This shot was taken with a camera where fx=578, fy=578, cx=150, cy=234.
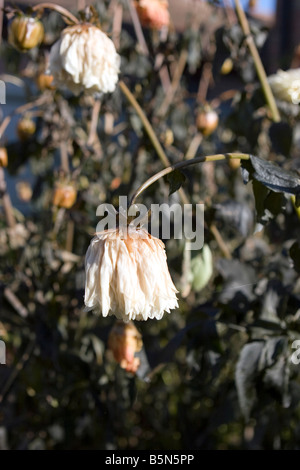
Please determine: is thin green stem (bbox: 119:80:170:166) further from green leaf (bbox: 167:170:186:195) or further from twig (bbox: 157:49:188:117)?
twig (bbox: 157:49:188:117)

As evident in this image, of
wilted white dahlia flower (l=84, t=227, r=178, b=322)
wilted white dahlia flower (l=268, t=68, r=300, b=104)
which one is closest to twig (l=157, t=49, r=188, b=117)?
wilted white dahlia flower (l=268, t=68, r=300, b=104)

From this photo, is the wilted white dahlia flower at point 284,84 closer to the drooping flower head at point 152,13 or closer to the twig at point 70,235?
the drooping flower head at point 152,13

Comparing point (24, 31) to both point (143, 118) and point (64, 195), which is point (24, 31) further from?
point (64, 195)

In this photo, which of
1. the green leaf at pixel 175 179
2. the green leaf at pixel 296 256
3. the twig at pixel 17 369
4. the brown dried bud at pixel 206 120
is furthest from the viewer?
the brown dried bud at pixel 206 120

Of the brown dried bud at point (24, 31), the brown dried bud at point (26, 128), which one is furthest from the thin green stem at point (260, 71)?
the brown dried bud at point (26, 128)

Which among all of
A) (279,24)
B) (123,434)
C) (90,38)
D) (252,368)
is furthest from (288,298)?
(279,24)

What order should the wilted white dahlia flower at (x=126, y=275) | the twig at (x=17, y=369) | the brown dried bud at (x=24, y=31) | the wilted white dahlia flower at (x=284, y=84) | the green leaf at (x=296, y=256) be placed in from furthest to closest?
1. the twig at (x=17, y=369)
2. the wilted white dahlia flower at (x=284, y=84)
3. the brown dried bud at (x=24, y=31)
4. the green leaf at (x=296, y=256)
5. the wilted white dahlia flower at (x=126, y=275)
